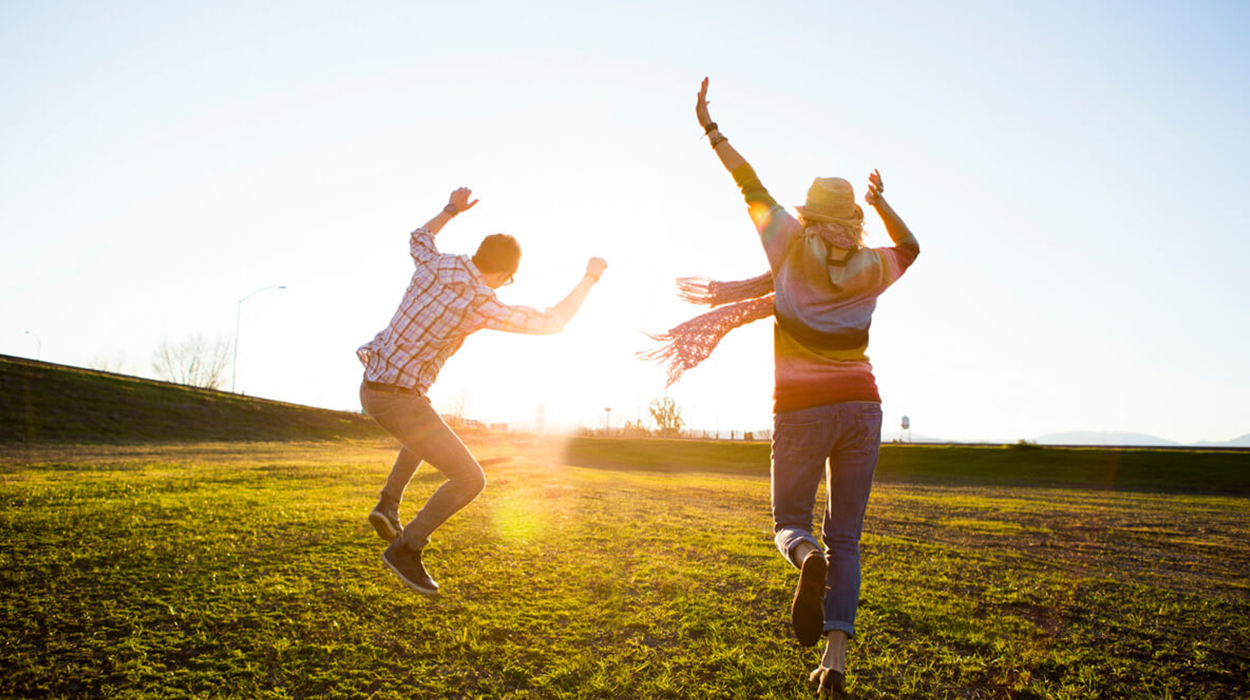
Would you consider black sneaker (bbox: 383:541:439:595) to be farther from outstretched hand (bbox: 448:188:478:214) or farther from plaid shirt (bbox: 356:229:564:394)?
outstretched hand (bbox: 448:188:478:214)

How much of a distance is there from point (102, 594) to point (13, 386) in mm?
40392

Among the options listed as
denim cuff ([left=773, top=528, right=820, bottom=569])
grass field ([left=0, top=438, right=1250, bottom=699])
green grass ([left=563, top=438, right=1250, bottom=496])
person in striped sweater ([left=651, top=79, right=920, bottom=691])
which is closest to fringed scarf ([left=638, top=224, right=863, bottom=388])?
person in striped sweater ([left=651, top=79, right=920, bottom=691])

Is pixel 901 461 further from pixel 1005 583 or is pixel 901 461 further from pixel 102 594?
pixel 102 594

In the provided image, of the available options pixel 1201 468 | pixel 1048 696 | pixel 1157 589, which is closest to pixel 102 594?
pixel 1048 696

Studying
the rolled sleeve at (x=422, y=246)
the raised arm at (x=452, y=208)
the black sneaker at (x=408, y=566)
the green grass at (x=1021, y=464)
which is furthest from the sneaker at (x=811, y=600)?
the green grass at (x=1021, y=464)

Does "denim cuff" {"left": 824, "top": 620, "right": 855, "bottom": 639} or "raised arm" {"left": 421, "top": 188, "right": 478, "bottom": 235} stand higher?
"raised arm" {"left": 421, "top": 188, "right": 478, "bottom": 235}

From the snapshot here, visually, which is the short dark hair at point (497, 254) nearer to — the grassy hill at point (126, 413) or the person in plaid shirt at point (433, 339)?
the person in plaid shirt at point (433, 339)

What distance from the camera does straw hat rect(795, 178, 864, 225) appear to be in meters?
3.48

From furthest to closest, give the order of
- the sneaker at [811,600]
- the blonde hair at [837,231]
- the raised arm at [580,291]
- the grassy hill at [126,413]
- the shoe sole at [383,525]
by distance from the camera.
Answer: the grassy hill at [126,413], the shoe sole at [383,525], the raised arm at [580,291], the blonde hair at [837,231], the sneaker at [811,600]

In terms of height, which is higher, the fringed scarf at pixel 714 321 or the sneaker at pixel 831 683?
the fringed scarf at pixel 714 321

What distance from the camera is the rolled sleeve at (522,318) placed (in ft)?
12.3

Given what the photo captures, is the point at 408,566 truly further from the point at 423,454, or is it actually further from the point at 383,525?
the point at 423,454

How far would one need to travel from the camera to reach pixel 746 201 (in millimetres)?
3615

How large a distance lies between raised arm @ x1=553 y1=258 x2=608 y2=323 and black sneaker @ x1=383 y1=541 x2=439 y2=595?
6.64ft
